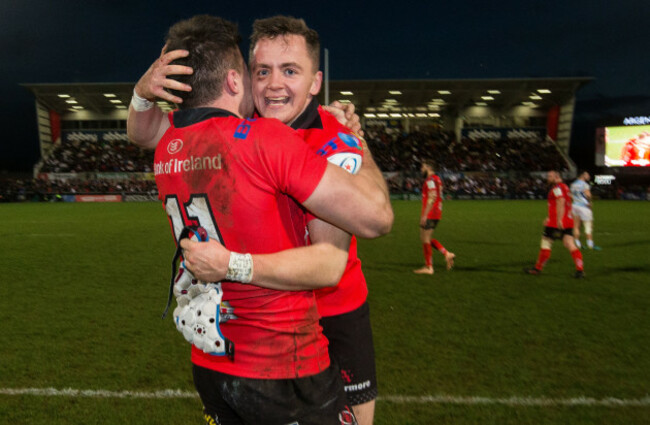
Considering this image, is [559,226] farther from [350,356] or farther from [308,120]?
[308,120]

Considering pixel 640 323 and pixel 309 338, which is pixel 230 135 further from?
pixel 640 323

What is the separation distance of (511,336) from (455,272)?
3.98 m

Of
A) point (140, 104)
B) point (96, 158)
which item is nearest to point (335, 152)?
point (140, 104)

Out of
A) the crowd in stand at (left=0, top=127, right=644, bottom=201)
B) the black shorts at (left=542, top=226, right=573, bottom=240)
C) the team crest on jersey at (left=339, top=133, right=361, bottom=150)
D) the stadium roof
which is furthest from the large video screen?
the team crest on jersey at (left=339, top=133, right=361, bottom=150)

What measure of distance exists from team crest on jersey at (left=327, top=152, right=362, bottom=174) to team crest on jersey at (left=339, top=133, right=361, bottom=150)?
2.4 inches

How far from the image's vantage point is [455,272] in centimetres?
981

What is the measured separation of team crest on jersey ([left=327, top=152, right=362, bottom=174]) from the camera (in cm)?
157

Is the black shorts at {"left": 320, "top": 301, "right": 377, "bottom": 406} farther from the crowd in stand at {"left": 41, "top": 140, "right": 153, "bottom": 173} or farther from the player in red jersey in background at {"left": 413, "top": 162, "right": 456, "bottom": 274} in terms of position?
the crowd in stand at {"left": 41, "top": 140, "right": 153, "bottom": 173}

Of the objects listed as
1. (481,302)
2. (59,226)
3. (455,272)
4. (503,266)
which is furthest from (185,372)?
(59,226)

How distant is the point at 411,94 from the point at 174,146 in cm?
4487

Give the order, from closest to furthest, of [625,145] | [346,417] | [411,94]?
1. [346,417]
2. [625,145]
3. [411,94]

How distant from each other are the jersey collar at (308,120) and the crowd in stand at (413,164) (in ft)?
128

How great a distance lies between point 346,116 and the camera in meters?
2.10

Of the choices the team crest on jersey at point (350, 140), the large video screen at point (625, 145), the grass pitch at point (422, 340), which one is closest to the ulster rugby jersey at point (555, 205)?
the grass pitch at point (422, 340)
